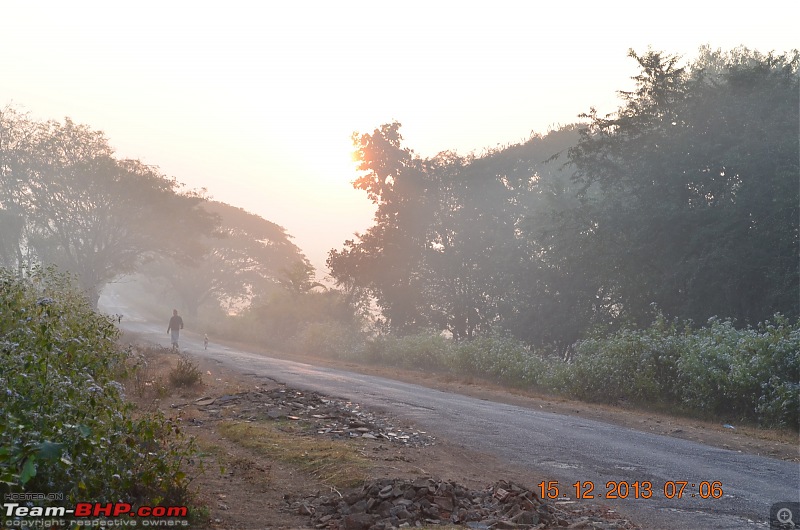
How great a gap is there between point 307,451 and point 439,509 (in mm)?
3121

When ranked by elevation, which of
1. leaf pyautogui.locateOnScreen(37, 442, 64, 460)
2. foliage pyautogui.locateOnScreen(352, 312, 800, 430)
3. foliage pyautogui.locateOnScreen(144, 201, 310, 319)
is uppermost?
foliage pyautogui.locateOnScreen(144, 201, 310, 319)

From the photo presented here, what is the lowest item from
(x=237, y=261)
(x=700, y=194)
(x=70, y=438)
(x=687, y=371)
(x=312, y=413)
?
(x=312, y=413)

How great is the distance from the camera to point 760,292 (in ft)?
76.8

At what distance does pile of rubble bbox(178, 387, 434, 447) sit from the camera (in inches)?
418

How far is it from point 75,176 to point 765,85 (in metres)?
40.8

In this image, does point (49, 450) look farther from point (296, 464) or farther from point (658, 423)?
point (658, 423)

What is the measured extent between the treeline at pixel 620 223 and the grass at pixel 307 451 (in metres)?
16.8

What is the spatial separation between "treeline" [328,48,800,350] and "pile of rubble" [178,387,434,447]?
45.9 ft

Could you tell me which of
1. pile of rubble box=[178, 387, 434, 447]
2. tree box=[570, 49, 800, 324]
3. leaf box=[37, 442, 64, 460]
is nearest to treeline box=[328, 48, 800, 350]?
tree box=[570, 49, 800, 324]

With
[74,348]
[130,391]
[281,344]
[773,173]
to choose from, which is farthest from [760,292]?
[281,344]

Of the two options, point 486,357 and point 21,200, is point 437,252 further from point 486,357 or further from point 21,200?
point 21,200

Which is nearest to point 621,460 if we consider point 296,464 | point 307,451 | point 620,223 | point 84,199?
point 307,451

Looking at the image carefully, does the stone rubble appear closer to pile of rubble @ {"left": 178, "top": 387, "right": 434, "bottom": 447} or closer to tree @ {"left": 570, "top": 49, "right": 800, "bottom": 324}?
pile of rubble @ {"left": 178, "top": 387, "right": 434, "bottom": 447}

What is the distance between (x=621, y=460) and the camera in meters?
9.18
